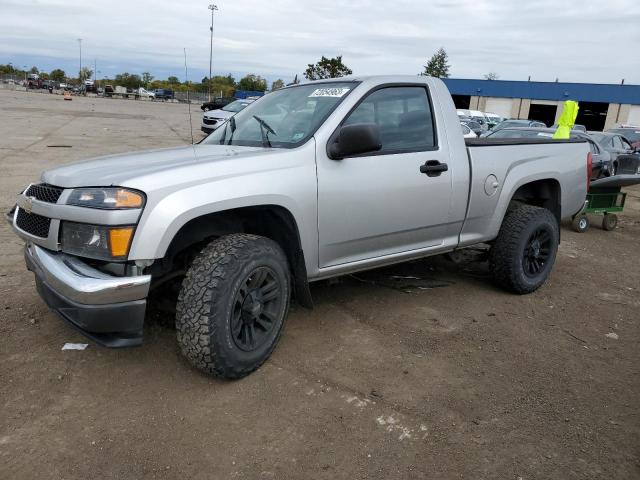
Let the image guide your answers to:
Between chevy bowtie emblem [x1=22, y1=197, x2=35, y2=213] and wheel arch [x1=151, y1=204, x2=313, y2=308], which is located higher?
chevy bowtie emblem [x1=22, y1=197, x2=35, y2=213]

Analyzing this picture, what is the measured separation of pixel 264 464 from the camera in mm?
2535

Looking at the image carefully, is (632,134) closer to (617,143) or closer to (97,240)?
(617,143)

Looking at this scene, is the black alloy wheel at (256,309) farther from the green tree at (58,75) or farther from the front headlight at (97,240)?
the green tree at (58,75)

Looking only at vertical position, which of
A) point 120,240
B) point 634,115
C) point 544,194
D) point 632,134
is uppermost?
point 634,115

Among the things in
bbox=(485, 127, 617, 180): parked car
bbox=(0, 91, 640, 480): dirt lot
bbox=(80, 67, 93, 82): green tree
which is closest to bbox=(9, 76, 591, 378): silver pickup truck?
bbox=(0, 91, 640, 480): dirt lot

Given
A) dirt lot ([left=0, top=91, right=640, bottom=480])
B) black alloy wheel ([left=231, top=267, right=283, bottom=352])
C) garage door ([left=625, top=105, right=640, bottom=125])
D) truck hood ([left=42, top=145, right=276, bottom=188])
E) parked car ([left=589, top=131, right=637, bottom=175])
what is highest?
garage door ([left=625, top=105, right=640, bottom=125])

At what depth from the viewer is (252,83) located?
9944 centimetres

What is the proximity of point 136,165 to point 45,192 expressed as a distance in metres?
0.54

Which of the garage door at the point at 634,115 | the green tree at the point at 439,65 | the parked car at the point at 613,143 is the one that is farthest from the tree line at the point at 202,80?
the parked car at the point at 613,143

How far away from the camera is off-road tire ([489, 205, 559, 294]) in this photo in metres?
4.75

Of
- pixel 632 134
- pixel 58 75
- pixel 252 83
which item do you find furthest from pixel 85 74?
pixel 632 134

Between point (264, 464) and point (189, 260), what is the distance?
1371 mm

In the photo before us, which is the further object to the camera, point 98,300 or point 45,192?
point 45,192

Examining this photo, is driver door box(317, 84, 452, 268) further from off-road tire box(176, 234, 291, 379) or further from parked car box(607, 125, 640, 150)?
parked car box(607, 125, 640, 150)
